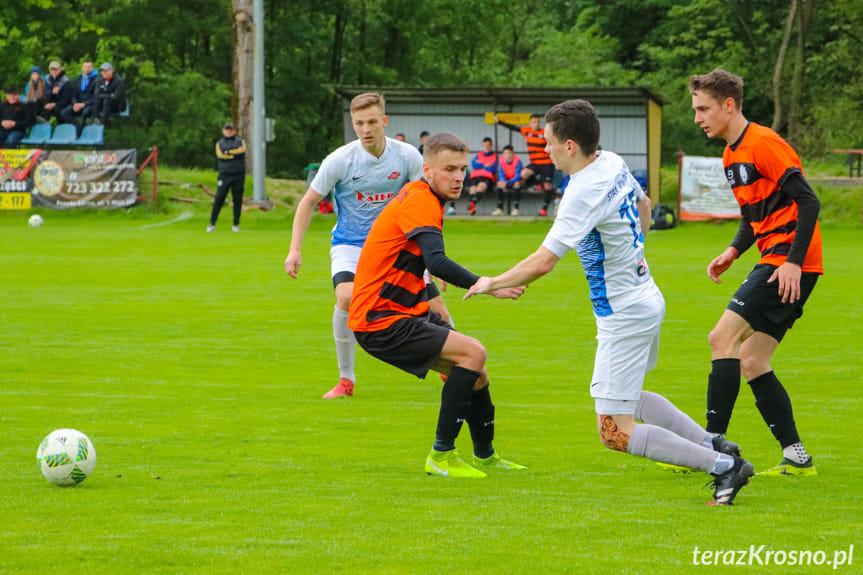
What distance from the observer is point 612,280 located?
544cm

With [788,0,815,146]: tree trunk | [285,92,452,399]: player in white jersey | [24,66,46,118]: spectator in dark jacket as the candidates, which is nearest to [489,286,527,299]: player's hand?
[285,92,452,399]: player in white jersey

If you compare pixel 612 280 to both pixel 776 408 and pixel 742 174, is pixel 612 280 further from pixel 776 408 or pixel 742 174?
pixel 776 408

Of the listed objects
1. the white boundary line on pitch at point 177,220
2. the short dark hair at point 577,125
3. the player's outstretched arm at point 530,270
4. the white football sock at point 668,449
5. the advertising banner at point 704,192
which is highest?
the short dark hair at point 577,125

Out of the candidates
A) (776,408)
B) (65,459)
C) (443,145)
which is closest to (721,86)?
(443,145)

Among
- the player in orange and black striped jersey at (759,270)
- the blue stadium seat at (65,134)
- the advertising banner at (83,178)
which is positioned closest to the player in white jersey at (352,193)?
the player in orange and black striped jersey at (759,270)

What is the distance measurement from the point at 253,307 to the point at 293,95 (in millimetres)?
34835

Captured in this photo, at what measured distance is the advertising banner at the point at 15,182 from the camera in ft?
91.6

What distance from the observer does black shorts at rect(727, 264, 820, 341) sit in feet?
19.7

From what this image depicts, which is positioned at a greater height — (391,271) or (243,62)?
(243,62)

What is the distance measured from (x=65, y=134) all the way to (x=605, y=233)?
26562 millimetres

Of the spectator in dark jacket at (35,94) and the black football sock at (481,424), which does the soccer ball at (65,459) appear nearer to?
the black football sock at (481,424)

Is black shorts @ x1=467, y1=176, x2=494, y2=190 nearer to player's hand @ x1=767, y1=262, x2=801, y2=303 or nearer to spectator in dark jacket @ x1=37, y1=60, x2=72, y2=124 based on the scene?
spectator in dark jacket @ x1=37, y1=60, x2=72, y2=124

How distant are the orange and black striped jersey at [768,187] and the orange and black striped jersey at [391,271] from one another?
1.53m

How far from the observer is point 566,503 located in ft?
17.7
